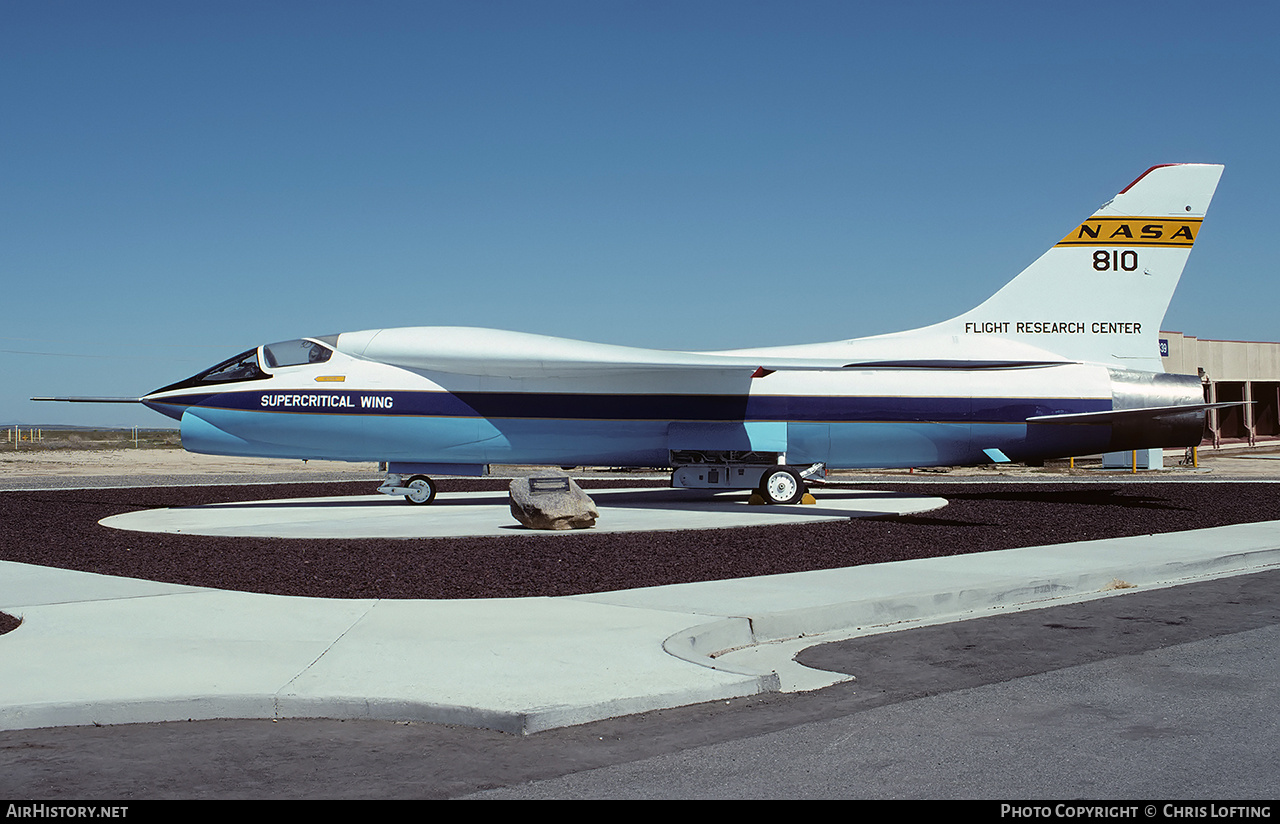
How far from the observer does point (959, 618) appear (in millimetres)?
9008

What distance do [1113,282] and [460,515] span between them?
13.7m

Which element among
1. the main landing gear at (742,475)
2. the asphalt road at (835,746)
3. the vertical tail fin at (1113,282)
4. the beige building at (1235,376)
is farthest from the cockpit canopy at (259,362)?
the beige building at (1235,376)

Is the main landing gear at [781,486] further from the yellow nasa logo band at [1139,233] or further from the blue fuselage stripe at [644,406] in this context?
the yellow nasa logo band at [1139,233]

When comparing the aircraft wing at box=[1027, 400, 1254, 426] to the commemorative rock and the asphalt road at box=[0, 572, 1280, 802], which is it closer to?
the commemorative rock

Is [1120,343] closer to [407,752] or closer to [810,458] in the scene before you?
[810,458]

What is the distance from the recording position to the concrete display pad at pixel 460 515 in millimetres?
15062

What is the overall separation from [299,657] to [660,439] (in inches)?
533

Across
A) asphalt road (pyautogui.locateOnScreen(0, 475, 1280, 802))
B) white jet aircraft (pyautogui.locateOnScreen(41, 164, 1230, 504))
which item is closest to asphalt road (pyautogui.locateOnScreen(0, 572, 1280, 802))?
asphalt road (pyautogui.locateOnScreen(0, 475, 1280, 802))

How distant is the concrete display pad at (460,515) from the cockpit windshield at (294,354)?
9.31ft

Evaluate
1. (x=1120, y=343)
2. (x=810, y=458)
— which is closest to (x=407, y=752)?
→ (x=810, y=458)

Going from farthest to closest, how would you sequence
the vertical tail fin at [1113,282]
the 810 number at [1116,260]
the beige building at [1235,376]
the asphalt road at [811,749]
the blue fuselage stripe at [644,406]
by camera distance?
the beige building at [1235,376], the 810 number at [1116,260], the vertical tail fin at [1113,282], the blue fuselage stripe at [644,406], the asphalt road at [811,749]

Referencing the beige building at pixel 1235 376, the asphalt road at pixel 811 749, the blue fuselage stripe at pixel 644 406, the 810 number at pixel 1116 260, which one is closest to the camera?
the asphalt road at pixel 811 749

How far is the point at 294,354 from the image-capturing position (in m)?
19.8

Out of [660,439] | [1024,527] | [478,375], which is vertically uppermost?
[478,375]
